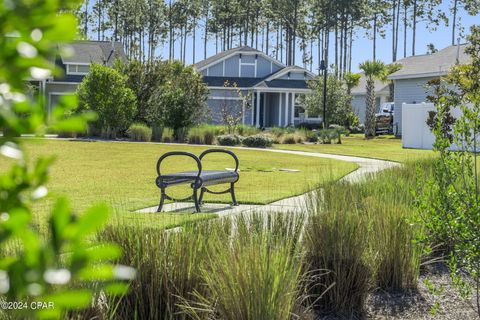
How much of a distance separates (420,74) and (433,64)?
158 cm

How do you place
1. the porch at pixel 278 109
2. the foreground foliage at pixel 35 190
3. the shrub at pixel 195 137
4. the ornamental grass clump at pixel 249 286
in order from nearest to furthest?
the foreground foliage at pixel 35 190 → the ornamental grass clump at pixel 249 286 → the shrub at pixel 195 137 → the porch at pixel 278 109

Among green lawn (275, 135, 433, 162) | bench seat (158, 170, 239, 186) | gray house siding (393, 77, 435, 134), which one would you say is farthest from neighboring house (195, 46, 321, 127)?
bench seat (158, 170, 239, 186)

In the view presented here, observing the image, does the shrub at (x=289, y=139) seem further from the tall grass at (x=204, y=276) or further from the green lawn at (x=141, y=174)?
the tall grass at (x=204, y=276)

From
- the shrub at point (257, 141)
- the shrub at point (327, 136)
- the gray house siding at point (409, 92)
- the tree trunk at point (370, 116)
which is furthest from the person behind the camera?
the tree trunk at point (370, 116)

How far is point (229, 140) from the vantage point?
3231 centimetres

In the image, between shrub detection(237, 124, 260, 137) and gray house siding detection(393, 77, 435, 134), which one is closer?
shrub detection(237, 124, 260, 137)

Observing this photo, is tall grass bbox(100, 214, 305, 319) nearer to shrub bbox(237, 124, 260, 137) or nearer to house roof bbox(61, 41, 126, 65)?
shrub bbox(237, 124, 260, 137)

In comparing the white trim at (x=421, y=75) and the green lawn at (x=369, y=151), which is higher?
the white trim at (x=421, y=75)

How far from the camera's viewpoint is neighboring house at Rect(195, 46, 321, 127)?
50.8m

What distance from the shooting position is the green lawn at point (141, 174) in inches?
471

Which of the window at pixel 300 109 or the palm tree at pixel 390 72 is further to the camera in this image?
the window at pixel 300 109

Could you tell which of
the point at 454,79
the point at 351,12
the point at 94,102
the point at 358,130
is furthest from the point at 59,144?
the point at 351,12

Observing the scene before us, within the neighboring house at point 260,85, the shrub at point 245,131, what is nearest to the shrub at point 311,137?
the shrub at point 245,131

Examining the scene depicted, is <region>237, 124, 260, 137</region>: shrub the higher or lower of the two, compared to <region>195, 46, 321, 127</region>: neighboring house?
lower
